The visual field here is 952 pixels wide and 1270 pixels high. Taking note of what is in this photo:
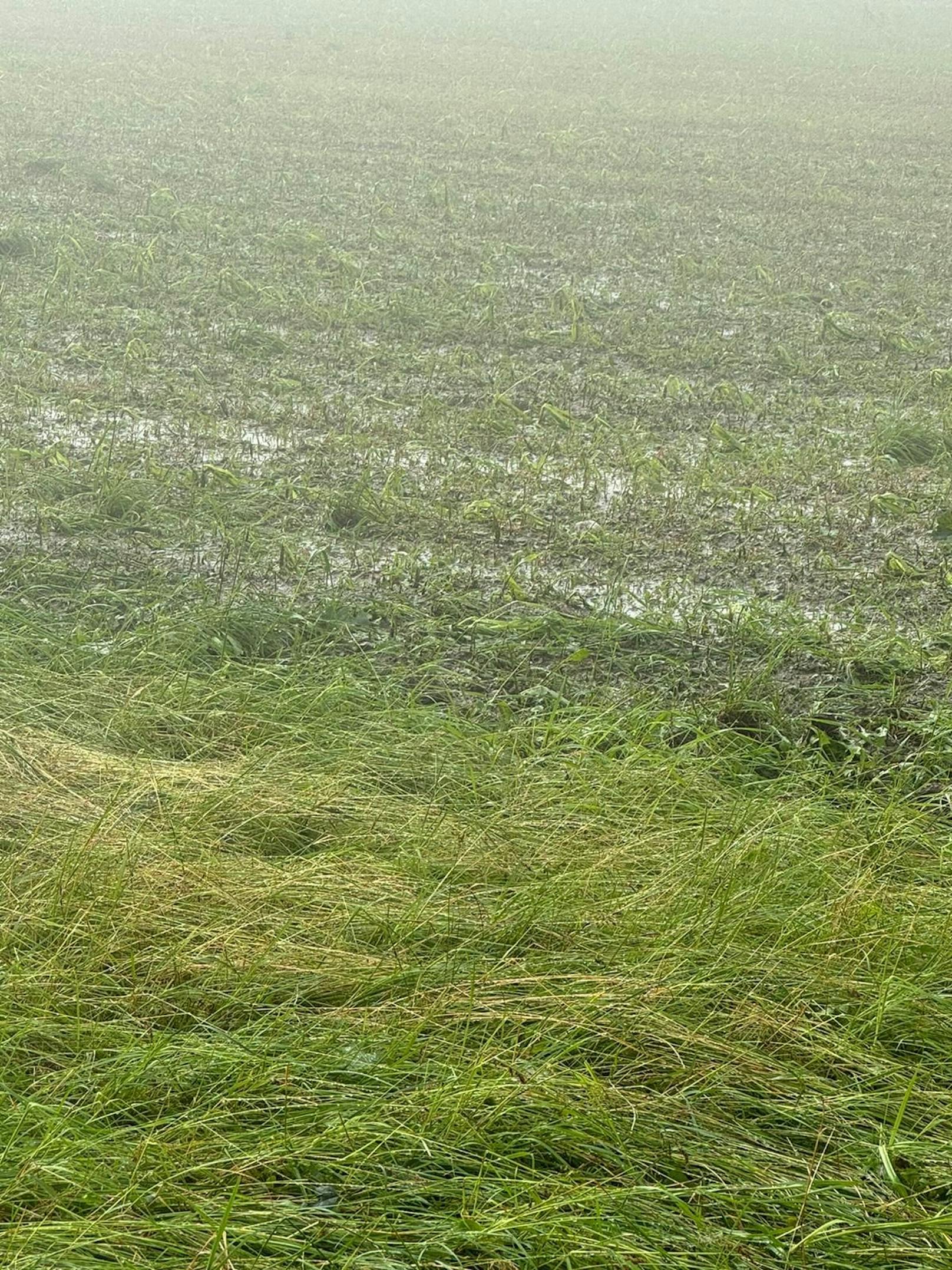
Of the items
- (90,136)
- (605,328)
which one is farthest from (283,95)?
(605,328)

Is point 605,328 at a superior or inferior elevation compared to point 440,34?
inferior

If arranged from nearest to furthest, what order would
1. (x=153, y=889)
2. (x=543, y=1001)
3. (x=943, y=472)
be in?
(x=543, y=1001), (x=153, y=889), (x=943, y=472)

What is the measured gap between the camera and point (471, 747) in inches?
149

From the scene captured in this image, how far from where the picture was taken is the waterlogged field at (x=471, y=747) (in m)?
2.09

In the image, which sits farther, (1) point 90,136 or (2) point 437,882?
(1) point 90,136

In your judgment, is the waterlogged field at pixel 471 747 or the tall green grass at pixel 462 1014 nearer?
the tall green grass at pixel 462 1014

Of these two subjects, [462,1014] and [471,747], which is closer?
[462,1014]

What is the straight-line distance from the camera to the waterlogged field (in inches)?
82.3

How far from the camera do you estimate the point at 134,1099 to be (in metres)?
2.23

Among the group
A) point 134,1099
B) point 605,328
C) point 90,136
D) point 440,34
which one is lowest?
point 134,1099

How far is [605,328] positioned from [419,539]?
3.63 meters

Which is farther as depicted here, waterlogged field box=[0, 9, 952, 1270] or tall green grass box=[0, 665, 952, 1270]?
waterlogged field box=[0, 9, 952, 1270]

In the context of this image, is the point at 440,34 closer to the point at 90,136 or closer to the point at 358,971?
the point at 90,136

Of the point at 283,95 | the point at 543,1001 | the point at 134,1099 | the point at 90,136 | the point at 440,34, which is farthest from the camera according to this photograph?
the point at 440,34
